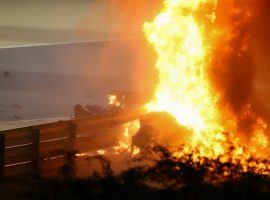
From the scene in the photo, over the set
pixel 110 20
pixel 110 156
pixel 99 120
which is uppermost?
pixel 110 20

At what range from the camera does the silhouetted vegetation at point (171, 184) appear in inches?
209

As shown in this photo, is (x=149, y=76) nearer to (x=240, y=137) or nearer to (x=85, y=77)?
(x=85, y=77)

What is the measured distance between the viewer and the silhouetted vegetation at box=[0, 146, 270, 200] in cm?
532

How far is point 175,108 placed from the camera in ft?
34.9

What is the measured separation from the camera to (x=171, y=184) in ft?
18.9

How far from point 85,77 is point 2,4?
550 centimetres

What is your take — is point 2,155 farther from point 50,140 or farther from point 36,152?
point 50,140

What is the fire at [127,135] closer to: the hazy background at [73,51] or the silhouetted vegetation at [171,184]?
the silhouetted vegetation at [171,184]

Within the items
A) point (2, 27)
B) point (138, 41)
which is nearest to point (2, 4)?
point (2, 27)

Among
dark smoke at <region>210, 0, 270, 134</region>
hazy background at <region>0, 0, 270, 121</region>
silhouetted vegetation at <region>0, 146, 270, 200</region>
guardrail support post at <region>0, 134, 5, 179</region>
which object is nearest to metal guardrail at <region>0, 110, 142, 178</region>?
guardrail support post at <region>0, 134, 5, 179</region>

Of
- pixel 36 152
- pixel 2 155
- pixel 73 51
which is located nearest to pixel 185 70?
pixel 36 152

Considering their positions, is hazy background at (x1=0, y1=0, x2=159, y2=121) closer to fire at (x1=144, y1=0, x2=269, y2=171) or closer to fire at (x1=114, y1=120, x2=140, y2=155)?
fire at (x1=114, y1=120, x2=140, y2=155)

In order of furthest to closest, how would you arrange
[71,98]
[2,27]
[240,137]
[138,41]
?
[2,27], [138,41], [71,98], [240,137]

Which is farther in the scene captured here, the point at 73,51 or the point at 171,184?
the point at 73,51
